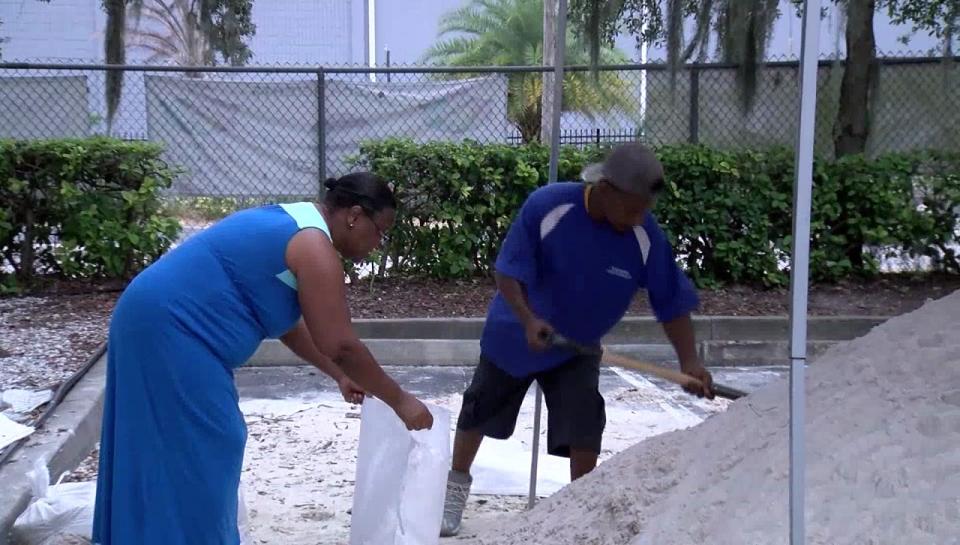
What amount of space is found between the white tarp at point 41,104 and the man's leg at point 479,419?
257 inches

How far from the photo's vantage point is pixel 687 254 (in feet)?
28.7

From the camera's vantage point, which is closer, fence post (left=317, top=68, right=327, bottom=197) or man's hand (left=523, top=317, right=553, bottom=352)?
man's hand (left=523, top=317, right=553, bottom=352)

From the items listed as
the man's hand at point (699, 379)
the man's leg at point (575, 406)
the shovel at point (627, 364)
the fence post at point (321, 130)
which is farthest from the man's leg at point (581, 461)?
the fence post at point (321, 130)

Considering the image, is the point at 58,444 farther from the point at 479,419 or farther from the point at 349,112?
the point at 349,112

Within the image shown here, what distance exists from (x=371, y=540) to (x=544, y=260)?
114 centimetres

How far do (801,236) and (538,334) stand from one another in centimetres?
147

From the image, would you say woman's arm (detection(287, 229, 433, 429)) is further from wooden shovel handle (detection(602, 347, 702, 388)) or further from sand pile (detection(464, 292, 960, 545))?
wooden shovel handle (detection(602, 347, 702, 388))

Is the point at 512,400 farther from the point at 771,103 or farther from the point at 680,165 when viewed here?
the point at 771,103

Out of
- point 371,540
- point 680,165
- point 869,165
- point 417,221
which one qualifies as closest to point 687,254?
point 680,165

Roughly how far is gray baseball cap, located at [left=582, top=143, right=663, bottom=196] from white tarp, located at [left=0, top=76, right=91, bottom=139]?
710cm

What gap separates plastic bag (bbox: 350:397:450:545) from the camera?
3309mm

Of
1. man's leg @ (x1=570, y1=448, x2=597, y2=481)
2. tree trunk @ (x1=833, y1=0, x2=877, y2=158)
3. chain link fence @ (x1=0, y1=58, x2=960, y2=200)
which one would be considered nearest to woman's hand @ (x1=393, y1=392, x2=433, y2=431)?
man's leg @ (x1=570, y1=448, x2=597, y2=481)

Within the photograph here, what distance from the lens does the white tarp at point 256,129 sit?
9.58 meters

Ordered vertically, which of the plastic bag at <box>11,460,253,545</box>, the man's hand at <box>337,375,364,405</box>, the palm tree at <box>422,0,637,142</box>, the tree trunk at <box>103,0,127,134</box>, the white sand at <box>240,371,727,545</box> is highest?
the palm tree at <box>422,0,637,142</box>
